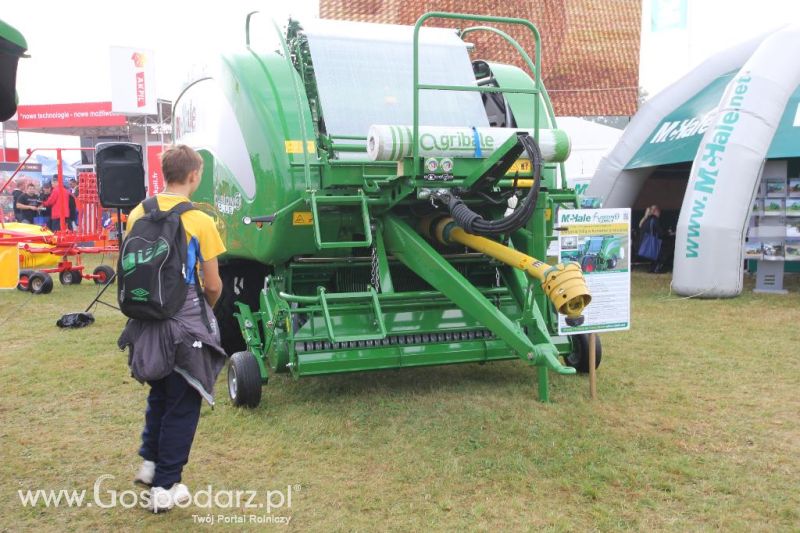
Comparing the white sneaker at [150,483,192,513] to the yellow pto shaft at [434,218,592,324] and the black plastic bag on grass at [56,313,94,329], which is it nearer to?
the yellow pto shaft at [434,218,592,324]

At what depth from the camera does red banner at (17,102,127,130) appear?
1136 inches

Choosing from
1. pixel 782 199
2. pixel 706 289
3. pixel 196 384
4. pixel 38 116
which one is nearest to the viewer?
pixel 196 384

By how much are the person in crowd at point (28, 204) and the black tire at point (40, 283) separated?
536 centimetres

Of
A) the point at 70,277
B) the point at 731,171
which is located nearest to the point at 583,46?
the point at 731,171

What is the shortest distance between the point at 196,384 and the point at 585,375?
345 cm

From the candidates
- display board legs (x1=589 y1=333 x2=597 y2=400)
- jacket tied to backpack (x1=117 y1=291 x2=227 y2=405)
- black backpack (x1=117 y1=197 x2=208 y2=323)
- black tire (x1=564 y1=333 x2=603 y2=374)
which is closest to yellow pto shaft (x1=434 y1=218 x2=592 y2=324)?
display board legs (x1=589 y1=333 x2=597 y2=400)

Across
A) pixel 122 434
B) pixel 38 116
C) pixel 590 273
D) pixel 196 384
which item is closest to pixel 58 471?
pixel 122 434

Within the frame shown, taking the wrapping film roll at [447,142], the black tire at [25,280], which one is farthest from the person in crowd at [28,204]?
the wrapping film roll at [447,142]

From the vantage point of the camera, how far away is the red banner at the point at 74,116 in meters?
28.9

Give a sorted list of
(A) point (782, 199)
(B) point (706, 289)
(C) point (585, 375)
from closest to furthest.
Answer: (C) point (585, 375)
(B) point (706, 289)
(A) point (782, 199)

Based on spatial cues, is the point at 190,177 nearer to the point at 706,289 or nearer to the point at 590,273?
the point at 590,273

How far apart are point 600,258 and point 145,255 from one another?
3.17m

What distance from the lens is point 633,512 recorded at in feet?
10.9

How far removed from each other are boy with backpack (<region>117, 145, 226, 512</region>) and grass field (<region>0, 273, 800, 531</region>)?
33 cm
